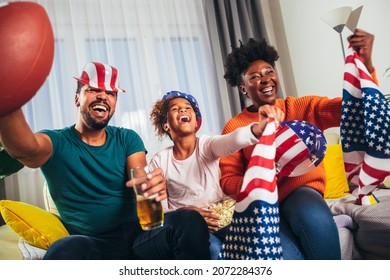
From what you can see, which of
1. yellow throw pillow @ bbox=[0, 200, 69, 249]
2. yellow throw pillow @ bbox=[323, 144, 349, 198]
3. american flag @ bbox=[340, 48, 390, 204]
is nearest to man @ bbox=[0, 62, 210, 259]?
yellow throw pillow @ bbox=[0, 200, 69, 249]

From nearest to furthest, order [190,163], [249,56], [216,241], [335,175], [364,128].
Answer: [364,128]
[216,241]
[190,163]
[249,56]
[335,175]

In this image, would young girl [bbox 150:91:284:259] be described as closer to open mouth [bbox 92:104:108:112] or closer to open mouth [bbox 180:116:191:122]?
open mouth [bbox 180:116:191:122]

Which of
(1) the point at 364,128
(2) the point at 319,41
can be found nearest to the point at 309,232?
(1) the point at 364,128

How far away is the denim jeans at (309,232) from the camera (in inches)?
40.3

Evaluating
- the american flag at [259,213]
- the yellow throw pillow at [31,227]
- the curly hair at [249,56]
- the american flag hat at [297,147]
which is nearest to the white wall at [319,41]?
the curly hair at [249,56]

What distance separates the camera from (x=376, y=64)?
251cm

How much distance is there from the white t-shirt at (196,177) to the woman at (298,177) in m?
0.06

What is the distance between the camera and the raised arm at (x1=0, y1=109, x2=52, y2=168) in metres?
0.80

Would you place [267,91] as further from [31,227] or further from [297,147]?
[31,227]

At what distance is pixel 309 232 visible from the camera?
3.41ft

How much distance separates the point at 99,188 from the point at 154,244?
0.27 meters

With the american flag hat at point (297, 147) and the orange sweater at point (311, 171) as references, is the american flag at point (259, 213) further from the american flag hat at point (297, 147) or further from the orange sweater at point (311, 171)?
the orange sweater at point (311, 171)

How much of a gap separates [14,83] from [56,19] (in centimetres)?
213
